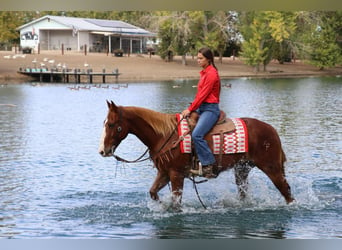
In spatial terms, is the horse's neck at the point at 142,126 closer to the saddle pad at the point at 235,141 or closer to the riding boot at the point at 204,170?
the riding boot at the point at 204,170

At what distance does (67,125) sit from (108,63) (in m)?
36.4

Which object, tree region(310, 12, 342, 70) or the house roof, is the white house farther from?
tree region(310, 12, 342, 70)

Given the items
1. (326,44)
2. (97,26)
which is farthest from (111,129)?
(97,26)

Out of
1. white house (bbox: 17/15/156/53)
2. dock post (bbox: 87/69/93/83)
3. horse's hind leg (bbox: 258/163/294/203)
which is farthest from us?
white house (bbox: 17/15/156/53)

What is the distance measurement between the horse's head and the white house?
2266 inches

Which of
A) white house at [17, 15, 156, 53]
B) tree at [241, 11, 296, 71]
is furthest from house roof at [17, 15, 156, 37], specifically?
tree at [241, 11, 296, 71]

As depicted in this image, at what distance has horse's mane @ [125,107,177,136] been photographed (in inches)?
299

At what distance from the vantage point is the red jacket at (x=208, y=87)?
729cm

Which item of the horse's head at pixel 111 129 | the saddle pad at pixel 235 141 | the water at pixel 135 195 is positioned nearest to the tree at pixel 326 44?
the water at pixel 135 195

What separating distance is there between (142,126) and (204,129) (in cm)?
75

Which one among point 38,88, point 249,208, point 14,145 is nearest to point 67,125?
point 14,145

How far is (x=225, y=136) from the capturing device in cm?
775

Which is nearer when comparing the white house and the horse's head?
the horse's head

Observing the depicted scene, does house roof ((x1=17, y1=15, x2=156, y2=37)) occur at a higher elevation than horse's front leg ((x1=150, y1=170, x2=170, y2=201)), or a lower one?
higher
